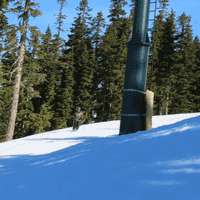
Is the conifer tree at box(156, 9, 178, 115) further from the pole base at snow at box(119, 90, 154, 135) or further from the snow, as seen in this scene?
the snow

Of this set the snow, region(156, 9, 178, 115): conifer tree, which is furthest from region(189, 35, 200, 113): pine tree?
the snow

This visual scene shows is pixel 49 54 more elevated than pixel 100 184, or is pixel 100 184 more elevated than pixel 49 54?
pixel 49 54

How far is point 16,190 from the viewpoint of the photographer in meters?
3.35

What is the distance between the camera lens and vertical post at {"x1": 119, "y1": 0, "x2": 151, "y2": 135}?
6.60 m

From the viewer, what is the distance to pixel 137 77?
659 cm

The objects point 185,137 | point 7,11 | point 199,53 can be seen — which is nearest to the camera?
point 185,137

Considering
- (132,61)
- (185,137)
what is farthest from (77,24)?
(185,137)

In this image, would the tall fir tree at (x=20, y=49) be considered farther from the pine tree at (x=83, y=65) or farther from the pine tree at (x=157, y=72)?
the pine tree at (x=157, y=72)

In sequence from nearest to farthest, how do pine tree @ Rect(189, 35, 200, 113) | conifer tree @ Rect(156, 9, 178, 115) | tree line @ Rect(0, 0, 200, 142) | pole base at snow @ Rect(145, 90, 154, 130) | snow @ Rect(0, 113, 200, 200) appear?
snow @ Rect(0, 113, 200, 200)
pole base at snow @ Rect(145, 90, 154, 130)
tree line @ Rect(0, 0, 200, 142)
conifer tree @ Rect(156, 9, 178, 115)
pine tree @ Rect(189, 35, 200, 113)

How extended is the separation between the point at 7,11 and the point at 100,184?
18180mm

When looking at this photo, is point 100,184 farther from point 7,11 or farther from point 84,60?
point 84,60

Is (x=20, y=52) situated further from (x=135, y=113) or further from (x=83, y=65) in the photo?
(x=83, y=65)

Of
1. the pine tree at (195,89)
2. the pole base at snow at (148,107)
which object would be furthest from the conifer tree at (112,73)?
the pole base at snow at (148,107)

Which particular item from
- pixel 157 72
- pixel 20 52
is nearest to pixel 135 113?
pixel 20 52
